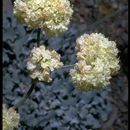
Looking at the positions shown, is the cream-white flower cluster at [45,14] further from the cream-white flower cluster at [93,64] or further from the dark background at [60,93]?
the dark background at [60,93]

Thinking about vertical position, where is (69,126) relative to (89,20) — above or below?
below

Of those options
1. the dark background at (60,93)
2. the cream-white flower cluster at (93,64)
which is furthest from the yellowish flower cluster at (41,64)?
the dark background at (60,93)

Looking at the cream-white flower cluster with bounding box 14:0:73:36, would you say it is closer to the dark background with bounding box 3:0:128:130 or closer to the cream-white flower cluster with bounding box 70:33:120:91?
the cream-white flower cluster with bounding box 70:33:120:91

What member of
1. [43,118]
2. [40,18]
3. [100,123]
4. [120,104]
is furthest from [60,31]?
[120,104]

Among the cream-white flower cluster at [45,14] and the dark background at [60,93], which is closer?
the cream-white flower cluster at [45,14]

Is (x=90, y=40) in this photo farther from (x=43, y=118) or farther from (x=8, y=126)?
(x=43, y=118)

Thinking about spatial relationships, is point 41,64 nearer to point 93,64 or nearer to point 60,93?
point 93,64
